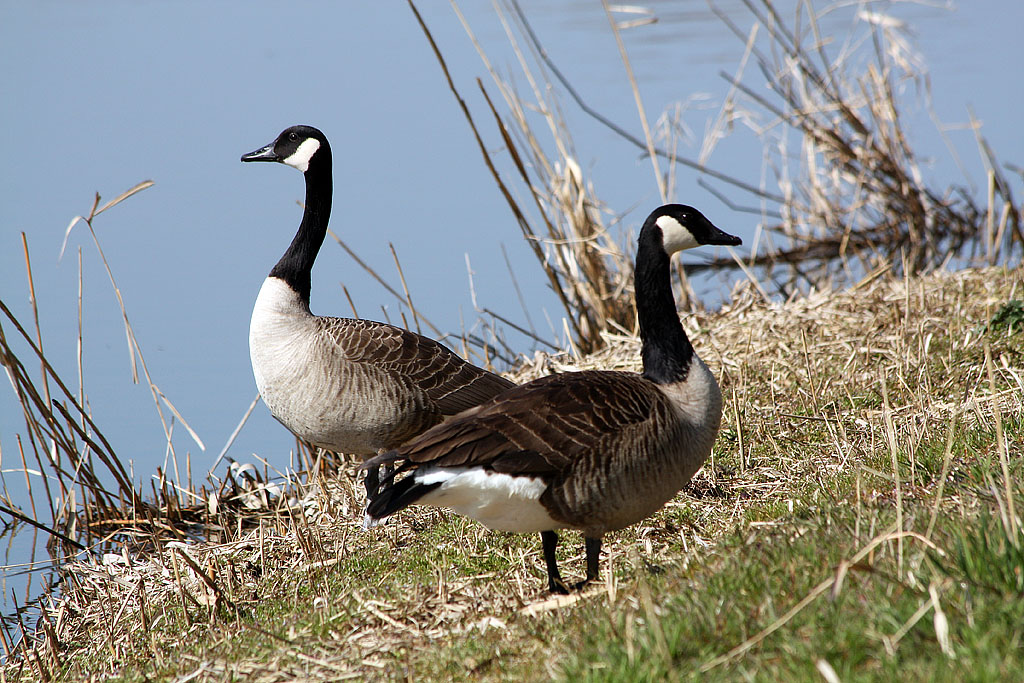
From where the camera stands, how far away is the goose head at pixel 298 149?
628 centimetres

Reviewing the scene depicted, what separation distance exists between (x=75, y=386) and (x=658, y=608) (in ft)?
21.7

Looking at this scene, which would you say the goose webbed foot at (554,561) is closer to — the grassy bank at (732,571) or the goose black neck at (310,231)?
the grassy bank at (732,571)

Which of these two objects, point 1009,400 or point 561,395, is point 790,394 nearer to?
point 1009,400

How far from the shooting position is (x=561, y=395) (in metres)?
4.07

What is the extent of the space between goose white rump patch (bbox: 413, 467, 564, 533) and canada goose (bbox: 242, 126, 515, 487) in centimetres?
157

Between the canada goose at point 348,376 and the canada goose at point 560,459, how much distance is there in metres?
1.39

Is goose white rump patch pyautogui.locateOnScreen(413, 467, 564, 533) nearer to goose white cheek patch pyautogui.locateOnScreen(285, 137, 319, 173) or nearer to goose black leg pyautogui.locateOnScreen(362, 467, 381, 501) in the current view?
goose black leg pyautogui.locateOnScreen(362, 467, 381, 501)

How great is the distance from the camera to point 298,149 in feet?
20.7

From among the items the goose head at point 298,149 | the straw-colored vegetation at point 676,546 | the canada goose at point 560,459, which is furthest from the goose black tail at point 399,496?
the goose head at point 298,149

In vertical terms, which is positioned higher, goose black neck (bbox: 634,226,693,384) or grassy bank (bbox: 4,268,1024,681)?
goose black neck (bbox: 634,226,693,384)

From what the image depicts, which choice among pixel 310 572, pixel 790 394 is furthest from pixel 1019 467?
pixel 310 572

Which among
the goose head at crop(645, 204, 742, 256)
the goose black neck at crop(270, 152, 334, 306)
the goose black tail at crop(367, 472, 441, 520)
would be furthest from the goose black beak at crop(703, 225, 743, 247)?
the goose black neck at crop(270, 152, 334, 306)

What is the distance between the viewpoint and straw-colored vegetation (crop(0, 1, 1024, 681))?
2814 millimetres

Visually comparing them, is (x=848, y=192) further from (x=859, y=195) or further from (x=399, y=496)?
(x=399, y=496)
